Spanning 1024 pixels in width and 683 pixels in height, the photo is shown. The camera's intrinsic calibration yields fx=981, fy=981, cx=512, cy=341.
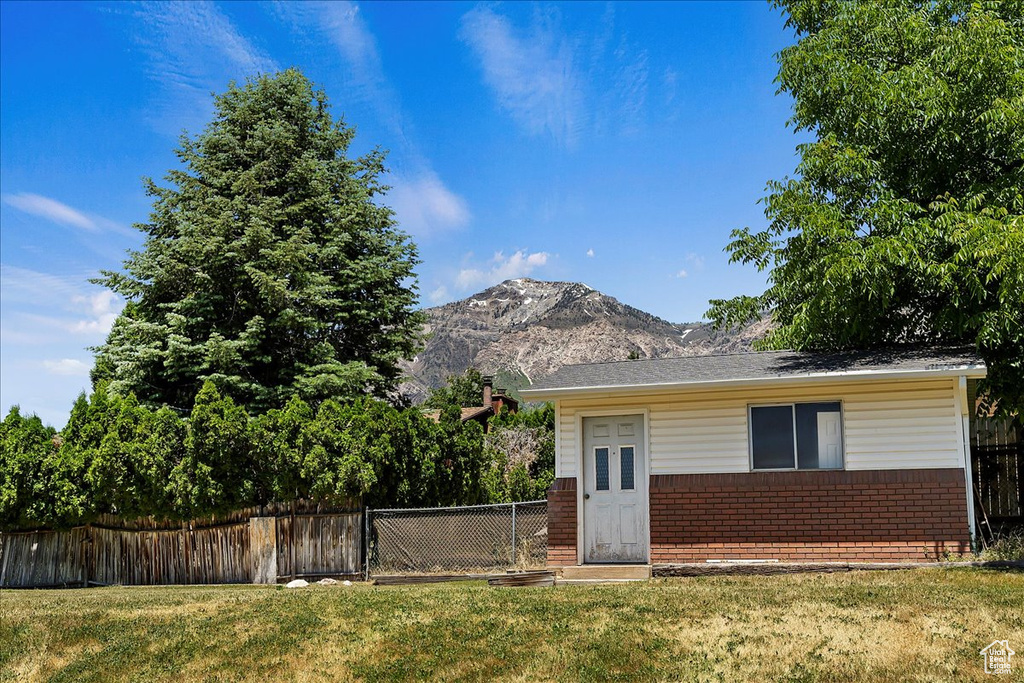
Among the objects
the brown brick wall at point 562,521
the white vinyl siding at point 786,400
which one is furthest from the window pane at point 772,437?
the brown brick wall at point 562,521

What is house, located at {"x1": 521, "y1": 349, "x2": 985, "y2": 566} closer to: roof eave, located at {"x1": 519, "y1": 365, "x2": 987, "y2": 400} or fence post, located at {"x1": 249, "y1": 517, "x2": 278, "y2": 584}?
roof eave, located at {"x1": 519, "y1": 365, "x2": 987, "y2": 400}

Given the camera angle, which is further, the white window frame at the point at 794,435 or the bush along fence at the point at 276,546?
the bush along fence at the point at 276,546

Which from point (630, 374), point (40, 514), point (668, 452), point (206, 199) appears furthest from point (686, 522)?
point (206, 199)

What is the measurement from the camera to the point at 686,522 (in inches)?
624

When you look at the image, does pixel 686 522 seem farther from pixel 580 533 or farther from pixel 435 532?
pixel 435 532

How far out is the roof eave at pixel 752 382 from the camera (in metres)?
14.3

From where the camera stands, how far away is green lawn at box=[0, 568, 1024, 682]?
33.0 feet

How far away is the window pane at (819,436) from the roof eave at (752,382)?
1.98 feet

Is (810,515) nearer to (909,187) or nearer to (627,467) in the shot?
(627,467)

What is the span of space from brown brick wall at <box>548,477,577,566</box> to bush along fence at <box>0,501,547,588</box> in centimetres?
233

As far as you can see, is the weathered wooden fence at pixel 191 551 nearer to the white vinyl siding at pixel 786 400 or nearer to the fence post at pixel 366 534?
the fence post at pixel 366 534

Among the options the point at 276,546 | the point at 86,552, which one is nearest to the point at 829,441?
the point at 276,546

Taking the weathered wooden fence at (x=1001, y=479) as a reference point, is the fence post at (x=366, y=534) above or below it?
below

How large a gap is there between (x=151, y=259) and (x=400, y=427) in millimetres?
12157
